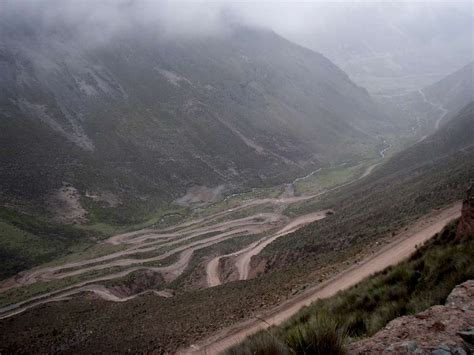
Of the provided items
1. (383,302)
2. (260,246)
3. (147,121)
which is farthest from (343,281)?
(147,121)

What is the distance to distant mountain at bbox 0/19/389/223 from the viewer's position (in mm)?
72062

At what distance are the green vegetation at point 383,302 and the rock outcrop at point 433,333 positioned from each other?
1.77ft

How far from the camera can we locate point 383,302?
10.0 m

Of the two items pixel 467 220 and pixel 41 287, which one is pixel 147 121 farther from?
pixel 467 220

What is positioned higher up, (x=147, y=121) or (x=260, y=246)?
(x=147, y=121)

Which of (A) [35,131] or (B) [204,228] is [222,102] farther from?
(B) [204,228]

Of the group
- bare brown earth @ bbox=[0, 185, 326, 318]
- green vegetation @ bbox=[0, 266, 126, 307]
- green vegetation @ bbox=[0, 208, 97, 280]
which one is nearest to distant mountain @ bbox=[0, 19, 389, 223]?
green vegetation @ bbox=[0, 208, 97, 280]

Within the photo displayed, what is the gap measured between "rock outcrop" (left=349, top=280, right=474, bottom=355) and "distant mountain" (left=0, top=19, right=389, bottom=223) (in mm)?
62578

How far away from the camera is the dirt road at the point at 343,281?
650 inches

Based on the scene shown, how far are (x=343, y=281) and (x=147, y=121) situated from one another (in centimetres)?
8201

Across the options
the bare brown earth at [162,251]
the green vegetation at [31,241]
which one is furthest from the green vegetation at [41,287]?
the green vegetation at [31,241]

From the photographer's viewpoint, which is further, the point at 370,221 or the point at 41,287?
the point at 41,287

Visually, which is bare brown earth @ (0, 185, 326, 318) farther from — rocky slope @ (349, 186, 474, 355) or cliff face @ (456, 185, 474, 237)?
rocky slope @ (349, 186, 474, 355)

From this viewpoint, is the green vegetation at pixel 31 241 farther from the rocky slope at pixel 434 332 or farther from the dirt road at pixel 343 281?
the rocky slope at pixel 434 332
